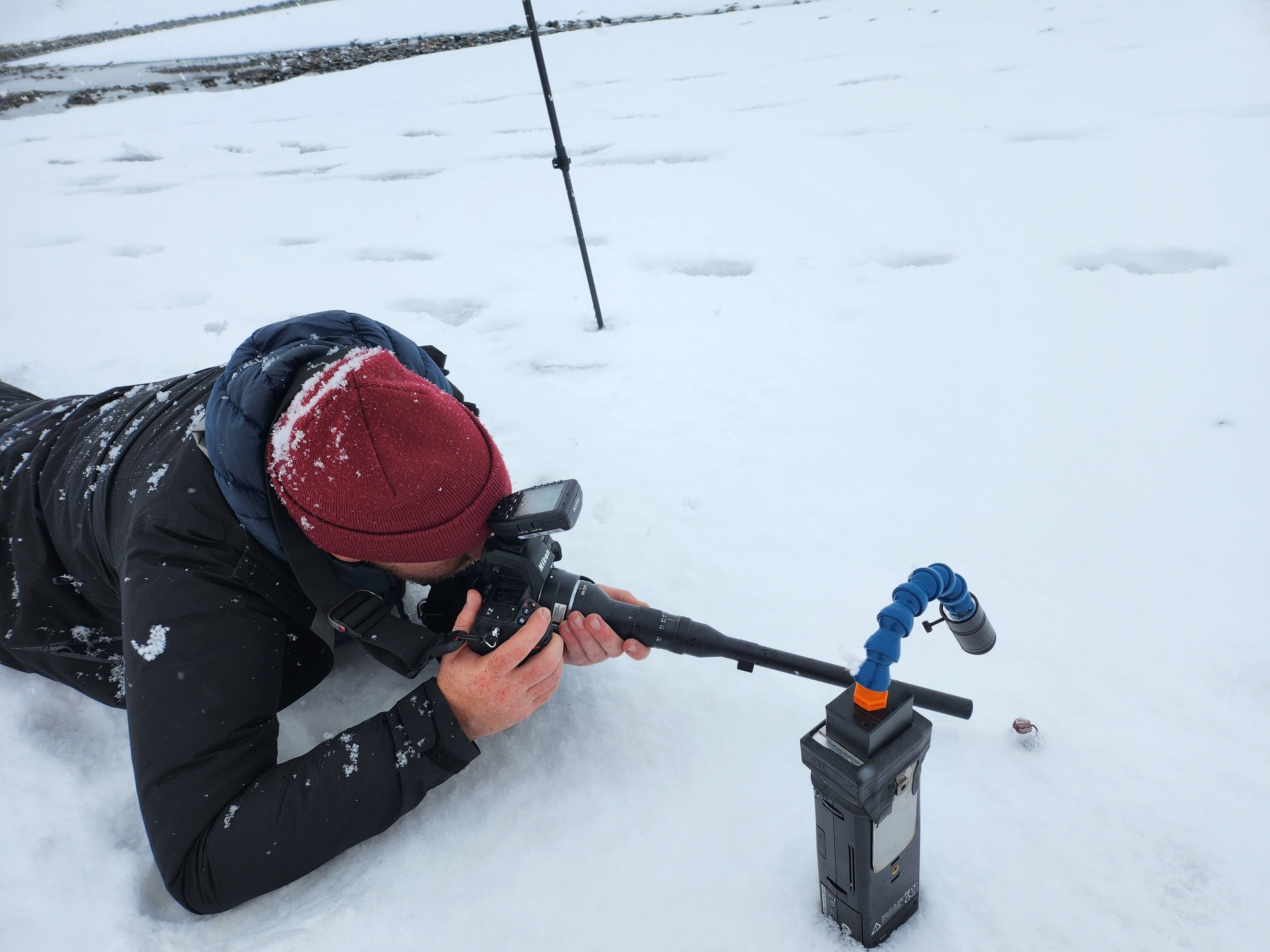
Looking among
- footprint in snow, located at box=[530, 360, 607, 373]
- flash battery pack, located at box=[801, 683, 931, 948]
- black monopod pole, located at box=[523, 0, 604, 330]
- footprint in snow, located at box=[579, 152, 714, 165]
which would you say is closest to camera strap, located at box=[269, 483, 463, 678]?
flash battery pack, located at box=[801, 683, 931, 948]

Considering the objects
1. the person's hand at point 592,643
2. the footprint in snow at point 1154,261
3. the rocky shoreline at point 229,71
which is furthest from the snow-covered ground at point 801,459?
the rocky shoreline at point 229,71

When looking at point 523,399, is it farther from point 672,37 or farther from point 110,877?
point 672,37

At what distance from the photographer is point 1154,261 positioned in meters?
2.70

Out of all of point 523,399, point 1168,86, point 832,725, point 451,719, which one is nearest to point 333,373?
point 451,719

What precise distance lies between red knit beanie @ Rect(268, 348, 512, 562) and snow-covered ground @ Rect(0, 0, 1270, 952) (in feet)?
1.85

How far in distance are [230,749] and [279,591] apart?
0.86 feet

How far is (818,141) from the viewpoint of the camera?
428 centimetres

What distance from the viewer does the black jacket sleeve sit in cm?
109

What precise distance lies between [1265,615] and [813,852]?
1.11 metres


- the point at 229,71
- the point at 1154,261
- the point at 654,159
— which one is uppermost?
the point at 229,71

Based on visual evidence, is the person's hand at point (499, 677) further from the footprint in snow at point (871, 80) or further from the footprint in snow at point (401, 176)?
the footprint in snow at point (871, 80)

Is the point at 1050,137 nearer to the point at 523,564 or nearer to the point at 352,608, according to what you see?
the point at 523,564

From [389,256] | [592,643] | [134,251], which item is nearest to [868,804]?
[592,643]

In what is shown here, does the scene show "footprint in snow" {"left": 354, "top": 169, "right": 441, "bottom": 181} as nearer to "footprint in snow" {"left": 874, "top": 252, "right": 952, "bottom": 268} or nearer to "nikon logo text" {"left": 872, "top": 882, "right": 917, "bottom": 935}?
"footprint in snow" {"left": 874, "top": 252, "right": 952, "bottom": 268}
